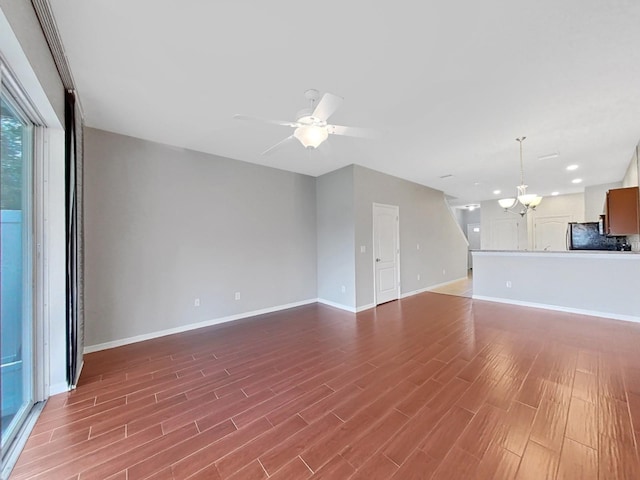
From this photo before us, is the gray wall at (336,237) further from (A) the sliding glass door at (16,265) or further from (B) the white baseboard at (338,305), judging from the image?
(A) the sliding glass door at (16,265)

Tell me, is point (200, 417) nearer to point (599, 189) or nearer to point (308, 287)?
point (308, 287)

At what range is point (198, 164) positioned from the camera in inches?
153

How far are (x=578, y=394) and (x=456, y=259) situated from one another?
6.02m

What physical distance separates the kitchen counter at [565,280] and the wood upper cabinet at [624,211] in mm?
510

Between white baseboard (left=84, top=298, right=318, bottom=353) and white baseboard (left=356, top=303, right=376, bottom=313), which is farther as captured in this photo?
white baseboard (left=356, top=303, right=376, bottom=313)

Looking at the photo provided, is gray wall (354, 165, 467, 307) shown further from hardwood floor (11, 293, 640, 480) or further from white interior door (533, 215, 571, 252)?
white interior door (533, 215, 571, 252)

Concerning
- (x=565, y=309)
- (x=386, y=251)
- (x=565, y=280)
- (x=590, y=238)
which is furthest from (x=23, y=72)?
(x=590, y=238)

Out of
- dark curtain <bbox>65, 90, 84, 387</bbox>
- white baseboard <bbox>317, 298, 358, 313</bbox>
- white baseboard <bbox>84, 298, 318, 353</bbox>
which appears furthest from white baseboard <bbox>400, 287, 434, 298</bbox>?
dark curtain <bbox>65, 90, 84, 387</bbox>

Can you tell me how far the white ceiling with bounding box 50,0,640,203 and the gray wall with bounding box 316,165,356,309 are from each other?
1.34 meters

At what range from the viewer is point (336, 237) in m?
4.91

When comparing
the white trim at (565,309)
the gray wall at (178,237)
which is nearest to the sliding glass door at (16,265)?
the gray wall at (178,237)

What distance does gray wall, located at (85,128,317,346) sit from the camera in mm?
3152

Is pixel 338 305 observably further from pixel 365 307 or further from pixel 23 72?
pixel 23 72

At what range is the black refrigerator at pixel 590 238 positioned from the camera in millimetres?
5578
